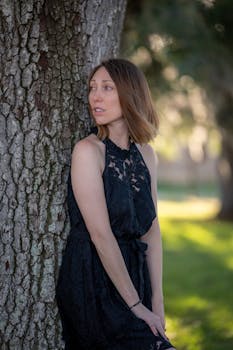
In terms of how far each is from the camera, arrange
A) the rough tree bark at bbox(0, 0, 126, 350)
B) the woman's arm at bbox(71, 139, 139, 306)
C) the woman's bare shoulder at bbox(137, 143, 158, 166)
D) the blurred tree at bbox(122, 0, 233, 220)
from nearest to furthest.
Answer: the woman's arm at bbox(71, 139, 139, 306), the rough tree bark at bbox(0, 0, 126, 350), the woman's bare shoulder at bbox(137, 143, 158, 166), the blurred tree at bbox(122, 0, 233, 220)

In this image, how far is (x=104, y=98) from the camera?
2.83 metres

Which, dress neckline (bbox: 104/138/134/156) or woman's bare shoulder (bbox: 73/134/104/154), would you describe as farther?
dress neckline (bbox: 104/138/134/156)

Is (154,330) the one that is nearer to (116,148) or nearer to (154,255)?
(154,255)

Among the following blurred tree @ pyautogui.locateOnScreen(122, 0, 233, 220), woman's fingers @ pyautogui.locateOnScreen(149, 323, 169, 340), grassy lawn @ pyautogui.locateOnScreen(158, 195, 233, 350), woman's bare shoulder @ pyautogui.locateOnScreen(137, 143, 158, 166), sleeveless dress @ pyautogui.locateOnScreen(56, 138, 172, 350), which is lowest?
grassy lawn @ pyautogui.locateOnScreen(158, 195, 233, 350)

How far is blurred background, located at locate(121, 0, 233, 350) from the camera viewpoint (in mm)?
6121

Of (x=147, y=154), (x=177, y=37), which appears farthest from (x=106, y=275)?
(x=177, y=37)

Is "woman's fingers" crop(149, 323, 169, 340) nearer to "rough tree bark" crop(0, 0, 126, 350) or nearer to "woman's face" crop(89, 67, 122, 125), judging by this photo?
"rough tree bark" crop(0, 0, 126, 350)

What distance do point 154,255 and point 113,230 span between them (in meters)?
0.35

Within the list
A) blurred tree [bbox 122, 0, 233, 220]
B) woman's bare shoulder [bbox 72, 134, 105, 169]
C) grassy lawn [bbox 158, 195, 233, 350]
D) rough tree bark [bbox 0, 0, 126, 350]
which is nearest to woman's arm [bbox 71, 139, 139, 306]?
woman's bare shoulder [bbox 72, 134, 105, 169]

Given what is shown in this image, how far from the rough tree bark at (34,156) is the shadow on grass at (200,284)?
252cm

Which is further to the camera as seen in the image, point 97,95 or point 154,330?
point 97,95

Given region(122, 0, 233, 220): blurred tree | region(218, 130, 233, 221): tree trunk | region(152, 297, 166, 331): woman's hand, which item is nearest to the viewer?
region(152, 297, 166, 331): woman's hand

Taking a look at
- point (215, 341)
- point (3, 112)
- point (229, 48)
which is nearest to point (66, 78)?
point (3, 112)

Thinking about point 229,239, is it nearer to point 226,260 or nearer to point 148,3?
point 226,260
